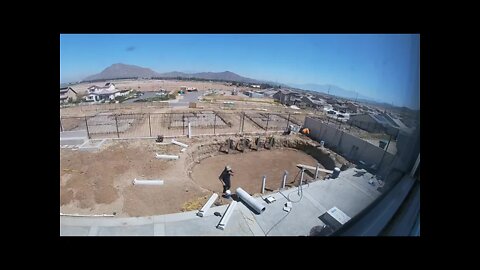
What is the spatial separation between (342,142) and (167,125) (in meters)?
10.4

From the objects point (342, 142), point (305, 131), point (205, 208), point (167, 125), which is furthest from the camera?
point (167, 125)

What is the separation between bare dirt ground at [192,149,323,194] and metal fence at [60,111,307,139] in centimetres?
244

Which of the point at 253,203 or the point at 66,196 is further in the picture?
the point at 66,196

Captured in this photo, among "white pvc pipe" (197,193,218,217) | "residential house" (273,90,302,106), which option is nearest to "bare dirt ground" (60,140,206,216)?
"white pvc pipe" (197,193,218,217)

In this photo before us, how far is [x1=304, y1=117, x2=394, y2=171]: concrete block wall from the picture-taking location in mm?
7934

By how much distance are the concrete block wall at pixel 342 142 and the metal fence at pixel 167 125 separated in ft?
7.47

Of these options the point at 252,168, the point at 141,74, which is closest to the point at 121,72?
the point at 141,74

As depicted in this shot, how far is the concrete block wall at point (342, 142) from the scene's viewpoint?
312 inches

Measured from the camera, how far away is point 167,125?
1427 centimetres

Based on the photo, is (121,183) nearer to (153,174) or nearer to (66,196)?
(153,174)

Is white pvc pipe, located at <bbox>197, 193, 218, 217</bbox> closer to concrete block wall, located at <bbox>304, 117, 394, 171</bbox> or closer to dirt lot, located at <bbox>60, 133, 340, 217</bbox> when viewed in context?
dirt lot, located at <bbox>60, 133, 340, 217</bbox>

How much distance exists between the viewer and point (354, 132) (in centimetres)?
1032
